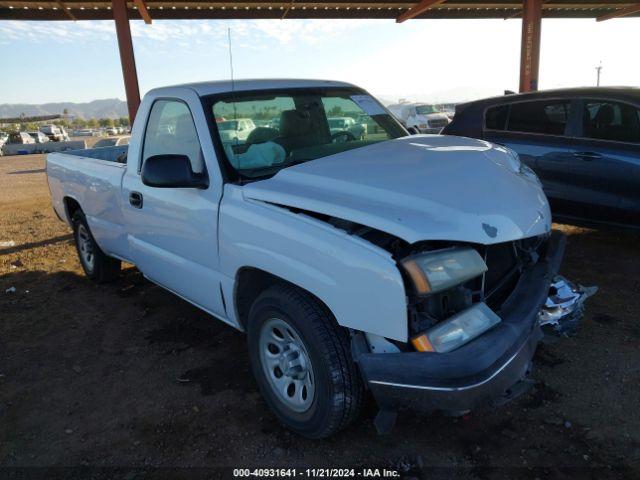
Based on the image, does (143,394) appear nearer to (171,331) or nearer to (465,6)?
(171,331)

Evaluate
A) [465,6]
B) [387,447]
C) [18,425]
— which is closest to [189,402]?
[18,425]

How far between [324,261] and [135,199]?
2.15 m

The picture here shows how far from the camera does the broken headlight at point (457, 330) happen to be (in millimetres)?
2111

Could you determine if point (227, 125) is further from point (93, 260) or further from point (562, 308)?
point (93, 260)

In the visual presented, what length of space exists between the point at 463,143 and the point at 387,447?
6.55ft

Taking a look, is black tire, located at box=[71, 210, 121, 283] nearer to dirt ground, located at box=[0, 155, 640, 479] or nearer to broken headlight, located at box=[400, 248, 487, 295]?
dirt ground, located at box=[0, 155, 640, 479]

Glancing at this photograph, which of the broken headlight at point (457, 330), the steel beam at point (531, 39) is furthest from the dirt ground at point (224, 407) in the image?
the steel beam at point (531, 39)

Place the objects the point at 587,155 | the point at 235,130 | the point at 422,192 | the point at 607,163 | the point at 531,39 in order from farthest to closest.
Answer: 1. the point at 531,39
2. the point at 587,155
3. the point at 607,163
4. the point at 235,130
5. the point at 422,192

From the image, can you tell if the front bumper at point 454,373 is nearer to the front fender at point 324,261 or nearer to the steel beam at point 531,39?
the front fender at point 324,261

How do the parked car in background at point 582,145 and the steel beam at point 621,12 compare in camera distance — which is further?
the steel beam at point 621,12

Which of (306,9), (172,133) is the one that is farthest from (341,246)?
(306,9)

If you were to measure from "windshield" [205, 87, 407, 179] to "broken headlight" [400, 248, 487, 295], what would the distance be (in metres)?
1.27

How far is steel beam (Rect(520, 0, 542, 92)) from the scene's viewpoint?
1134 cm

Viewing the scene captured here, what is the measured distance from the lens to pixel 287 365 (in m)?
2.68
